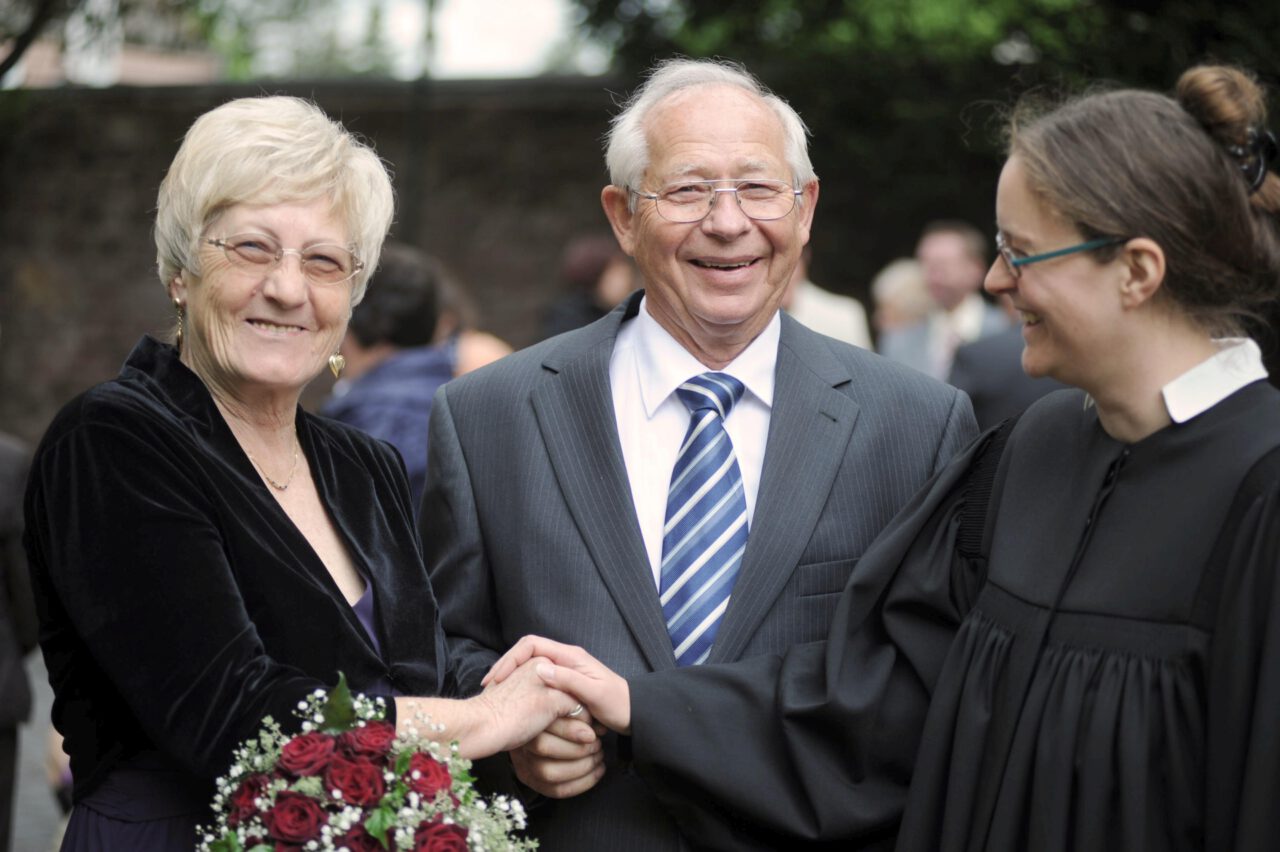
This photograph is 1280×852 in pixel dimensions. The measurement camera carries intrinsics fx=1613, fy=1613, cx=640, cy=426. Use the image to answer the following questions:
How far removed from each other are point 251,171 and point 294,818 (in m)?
1.14

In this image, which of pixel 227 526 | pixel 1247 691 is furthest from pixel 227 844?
pixel 1247 691

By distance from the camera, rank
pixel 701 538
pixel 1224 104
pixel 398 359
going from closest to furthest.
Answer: pixel 1224 104 → pixel 701 538 → pixel 398 359

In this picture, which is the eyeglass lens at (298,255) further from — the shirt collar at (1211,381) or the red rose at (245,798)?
the shirt collar at (1211,381)

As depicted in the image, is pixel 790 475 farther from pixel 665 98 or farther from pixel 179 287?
pixel 179 287

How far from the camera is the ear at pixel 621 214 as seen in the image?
3600mm

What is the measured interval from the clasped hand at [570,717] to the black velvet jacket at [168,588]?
0.84ft

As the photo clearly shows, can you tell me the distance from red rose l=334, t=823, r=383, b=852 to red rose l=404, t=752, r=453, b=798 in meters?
0.10

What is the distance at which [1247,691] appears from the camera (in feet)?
7.89

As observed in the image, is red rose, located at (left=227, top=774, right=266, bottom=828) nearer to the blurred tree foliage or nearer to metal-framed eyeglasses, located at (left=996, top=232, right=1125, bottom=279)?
metal-framed eyeglasses, located at (left=996, top=232, right=1125, bottom=279)

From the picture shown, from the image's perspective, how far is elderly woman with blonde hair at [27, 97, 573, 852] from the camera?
263 centimetres

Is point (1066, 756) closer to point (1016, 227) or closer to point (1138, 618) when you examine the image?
point (1138, 618)

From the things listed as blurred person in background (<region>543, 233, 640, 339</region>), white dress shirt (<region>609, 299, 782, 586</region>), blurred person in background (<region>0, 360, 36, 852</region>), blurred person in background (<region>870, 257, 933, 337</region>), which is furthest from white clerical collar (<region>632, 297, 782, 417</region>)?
blurred person in background (<region>870, 257, 933, 337</region>)

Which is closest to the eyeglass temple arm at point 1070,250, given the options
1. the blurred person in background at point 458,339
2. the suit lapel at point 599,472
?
the suit lapel at point 599,472

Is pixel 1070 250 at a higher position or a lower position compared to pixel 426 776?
higher
